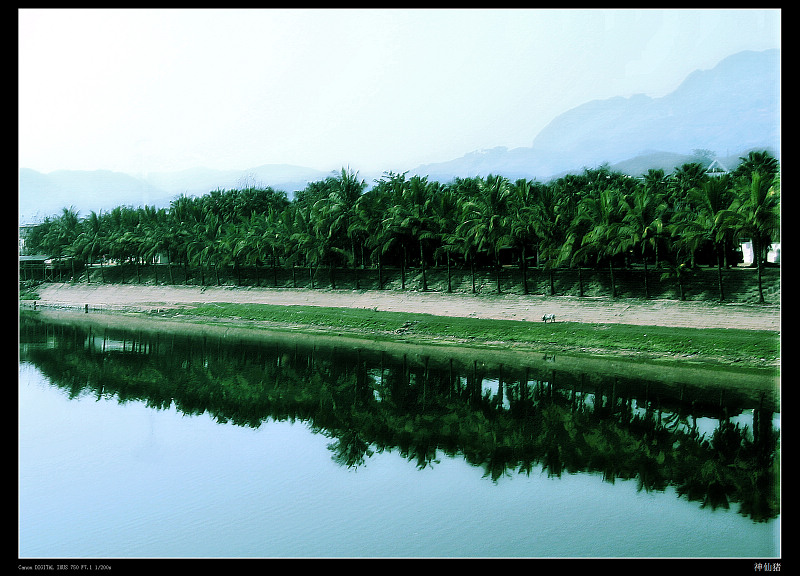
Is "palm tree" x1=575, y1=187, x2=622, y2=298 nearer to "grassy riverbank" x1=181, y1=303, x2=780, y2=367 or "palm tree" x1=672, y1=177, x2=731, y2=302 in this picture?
"palm tree" x1=672, y1=177, x2=731, y2=302

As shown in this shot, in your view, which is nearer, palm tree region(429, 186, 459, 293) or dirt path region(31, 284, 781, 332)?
dirt path region(31, 284, 781, 332)

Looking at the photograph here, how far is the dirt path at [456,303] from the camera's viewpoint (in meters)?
25.6

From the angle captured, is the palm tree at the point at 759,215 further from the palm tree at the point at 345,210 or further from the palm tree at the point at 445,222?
the palm tree at the point at 345,210

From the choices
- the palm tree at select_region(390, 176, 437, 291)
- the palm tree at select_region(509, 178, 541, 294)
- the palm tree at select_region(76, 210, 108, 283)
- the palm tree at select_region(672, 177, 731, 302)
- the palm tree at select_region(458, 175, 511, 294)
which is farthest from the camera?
the palm tree at select_region(76, 210, 108, 283)

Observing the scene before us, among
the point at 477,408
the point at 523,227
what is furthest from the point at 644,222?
the point at 477,408

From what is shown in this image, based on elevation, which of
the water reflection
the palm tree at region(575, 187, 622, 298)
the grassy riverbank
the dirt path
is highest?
the palm tree at region(575, 187, 622, 298)

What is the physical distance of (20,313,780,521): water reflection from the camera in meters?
13.5

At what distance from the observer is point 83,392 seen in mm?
21125

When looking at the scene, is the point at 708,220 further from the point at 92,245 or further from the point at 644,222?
the point at 92,245

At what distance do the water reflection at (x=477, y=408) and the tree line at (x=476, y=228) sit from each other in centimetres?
905

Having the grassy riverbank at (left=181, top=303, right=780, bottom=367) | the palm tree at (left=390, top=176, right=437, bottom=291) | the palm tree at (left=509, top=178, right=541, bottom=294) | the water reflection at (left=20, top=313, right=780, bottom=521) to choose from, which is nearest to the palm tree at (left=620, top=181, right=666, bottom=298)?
the palm tree at (left=509, top=178, right=541, bottom=294)

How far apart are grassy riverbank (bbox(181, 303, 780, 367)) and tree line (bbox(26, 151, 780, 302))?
14.9 ft
